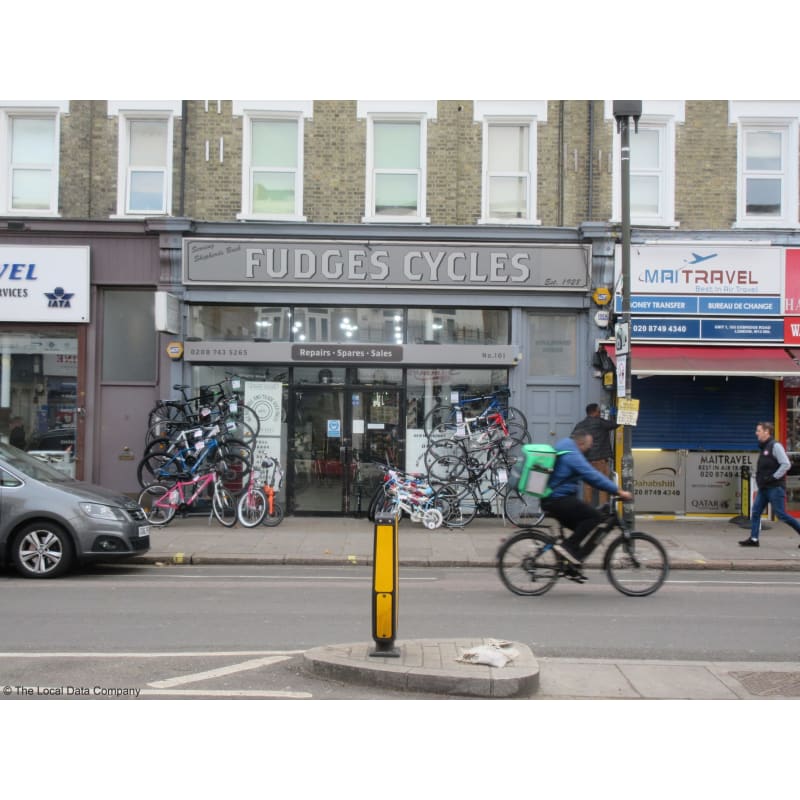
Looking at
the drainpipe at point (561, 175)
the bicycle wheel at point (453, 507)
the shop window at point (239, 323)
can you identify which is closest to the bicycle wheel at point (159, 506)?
the shop window at point (239, 323)

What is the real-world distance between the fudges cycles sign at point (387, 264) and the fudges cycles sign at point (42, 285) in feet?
6.53

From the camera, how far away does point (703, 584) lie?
32.8 ft

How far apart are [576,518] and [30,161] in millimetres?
12468

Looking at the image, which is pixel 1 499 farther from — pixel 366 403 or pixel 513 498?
pixel 513 498

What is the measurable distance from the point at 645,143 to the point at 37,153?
37.7 feet

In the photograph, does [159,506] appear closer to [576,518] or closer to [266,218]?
[266,218]

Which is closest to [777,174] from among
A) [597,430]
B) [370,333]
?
[597,430]

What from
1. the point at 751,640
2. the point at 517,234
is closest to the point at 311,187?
the point at 517,234

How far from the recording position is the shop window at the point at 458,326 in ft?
49.7

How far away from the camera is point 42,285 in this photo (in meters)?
14.8

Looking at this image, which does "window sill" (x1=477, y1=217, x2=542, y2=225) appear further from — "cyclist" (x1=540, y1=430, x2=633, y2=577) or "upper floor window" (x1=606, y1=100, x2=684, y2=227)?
"cyclist" (x1=540, y1=430, x2=633, y2=577)

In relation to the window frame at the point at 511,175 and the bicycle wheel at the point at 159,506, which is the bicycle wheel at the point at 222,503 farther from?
the window frame at the point at 511,175

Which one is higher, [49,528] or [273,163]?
[273,163]

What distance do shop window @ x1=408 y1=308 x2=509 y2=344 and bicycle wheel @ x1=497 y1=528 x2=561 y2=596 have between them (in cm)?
690
